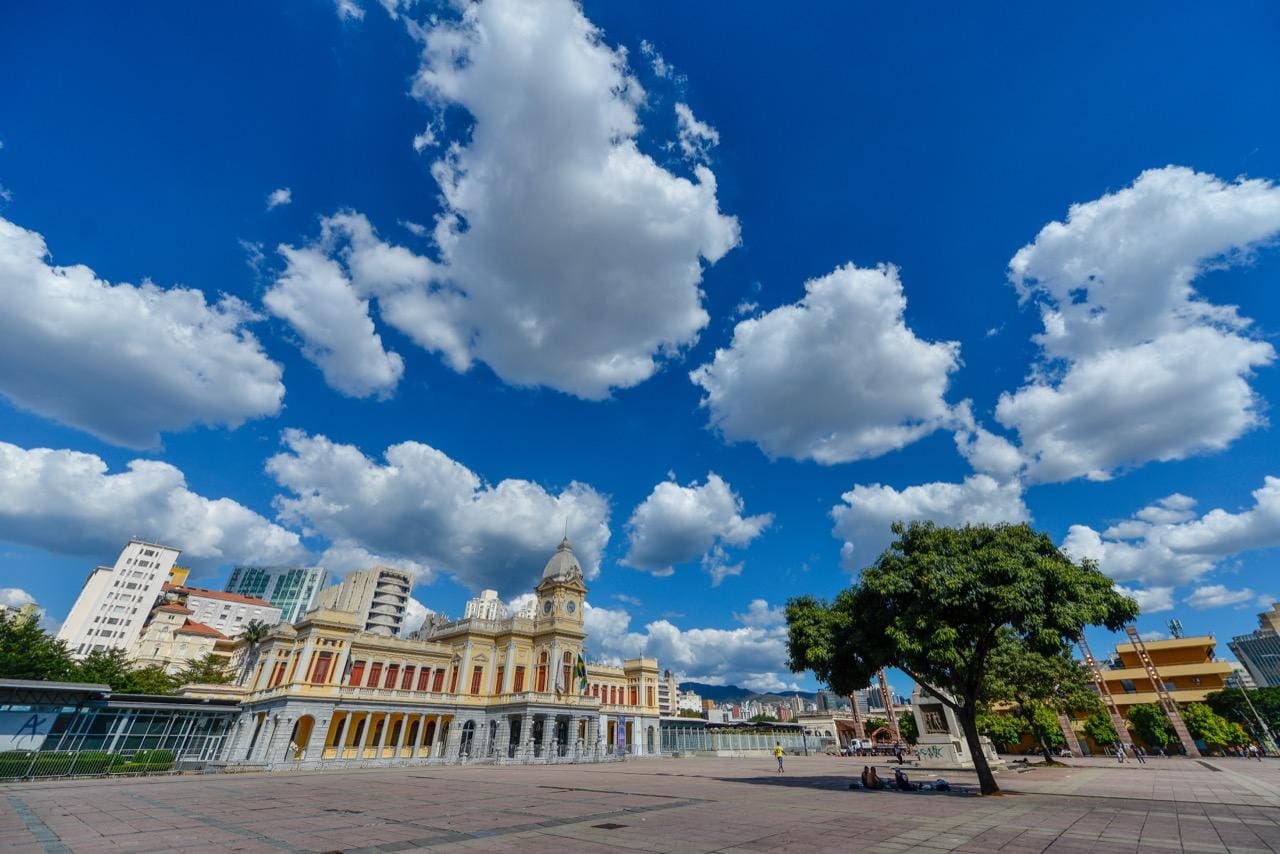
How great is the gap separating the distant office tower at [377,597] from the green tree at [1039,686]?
107m

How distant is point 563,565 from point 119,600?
101 m

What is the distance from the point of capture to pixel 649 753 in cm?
5816

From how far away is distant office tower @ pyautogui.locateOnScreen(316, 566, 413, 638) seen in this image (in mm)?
107375

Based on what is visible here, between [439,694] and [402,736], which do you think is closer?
[402,736]

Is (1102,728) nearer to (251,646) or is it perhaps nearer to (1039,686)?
(1039,686)

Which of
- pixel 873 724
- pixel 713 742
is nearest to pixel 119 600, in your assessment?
pixel 713 742

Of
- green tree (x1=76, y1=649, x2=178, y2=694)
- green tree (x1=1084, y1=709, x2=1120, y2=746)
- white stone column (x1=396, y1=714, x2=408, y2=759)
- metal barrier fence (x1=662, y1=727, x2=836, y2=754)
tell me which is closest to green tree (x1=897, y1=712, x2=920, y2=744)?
metal barrier fence (x1=662, y1=727, x2=836, y2=754)

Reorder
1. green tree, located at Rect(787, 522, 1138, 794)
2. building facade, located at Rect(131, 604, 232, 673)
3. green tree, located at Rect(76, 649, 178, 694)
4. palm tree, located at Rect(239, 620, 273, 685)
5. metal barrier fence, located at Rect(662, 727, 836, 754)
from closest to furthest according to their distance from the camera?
green tree, located at Rect(787, 522, 1138, 794) → green tree, located at Rect(76, 649, 178, 694) → palm tree, located at Rect(239, 620, 273, 685) → metal barrier fence, located at Rect(662, 727, 836, 754) → building facade, located at Rect(131, 604, 232, 673)

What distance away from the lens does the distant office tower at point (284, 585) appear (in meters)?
156

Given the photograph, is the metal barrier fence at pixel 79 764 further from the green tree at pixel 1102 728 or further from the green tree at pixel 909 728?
the green tree at pixel 1102 728

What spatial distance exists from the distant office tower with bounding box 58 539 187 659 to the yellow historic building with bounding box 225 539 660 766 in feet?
216

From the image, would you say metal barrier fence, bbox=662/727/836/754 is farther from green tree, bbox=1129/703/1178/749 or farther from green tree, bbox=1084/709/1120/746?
→ green tree, bbox=1129/703/1178/749

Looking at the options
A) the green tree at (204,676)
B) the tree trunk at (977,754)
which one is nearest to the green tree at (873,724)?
the tree trunk at (977,754)

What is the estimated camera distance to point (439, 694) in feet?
156
